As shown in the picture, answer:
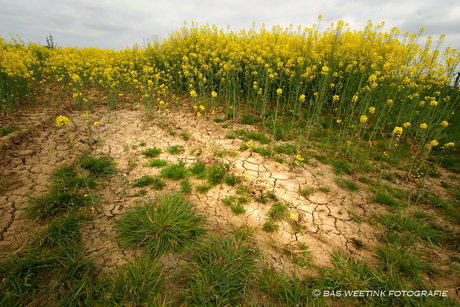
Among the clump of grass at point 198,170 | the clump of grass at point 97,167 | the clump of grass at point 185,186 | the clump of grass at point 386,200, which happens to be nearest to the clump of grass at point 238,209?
the clump of grass at point 185,186

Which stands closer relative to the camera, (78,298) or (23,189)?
(78,298)

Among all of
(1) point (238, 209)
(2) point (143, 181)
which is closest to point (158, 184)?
(2) point (143, 181)

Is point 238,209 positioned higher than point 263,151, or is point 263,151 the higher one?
point 263,151

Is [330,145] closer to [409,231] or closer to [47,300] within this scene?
[409,231]

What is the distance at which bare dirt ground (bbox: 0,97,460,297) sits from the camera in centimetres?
244

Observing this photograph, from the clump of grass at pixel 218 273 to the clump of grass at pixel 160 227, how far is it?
0.26 metres

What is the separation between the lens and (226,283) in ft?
6.52

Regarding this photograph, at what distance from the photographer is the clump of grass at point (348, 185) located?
356cm

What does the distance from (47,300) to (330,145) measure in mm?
5450

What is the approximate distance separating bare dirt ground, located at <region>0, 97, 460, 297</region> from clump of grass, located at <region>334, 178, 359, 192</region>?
9cm

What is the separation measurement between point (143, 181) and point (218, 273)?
86.0 inches

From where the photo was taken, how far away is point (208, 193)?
3363 millimetres

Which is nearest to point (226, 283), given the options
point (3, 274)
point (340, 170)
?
point (3, 274)

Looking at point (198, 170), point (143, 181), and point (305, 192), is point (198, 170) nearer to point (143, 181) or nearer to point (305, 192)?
point (143, 181)
